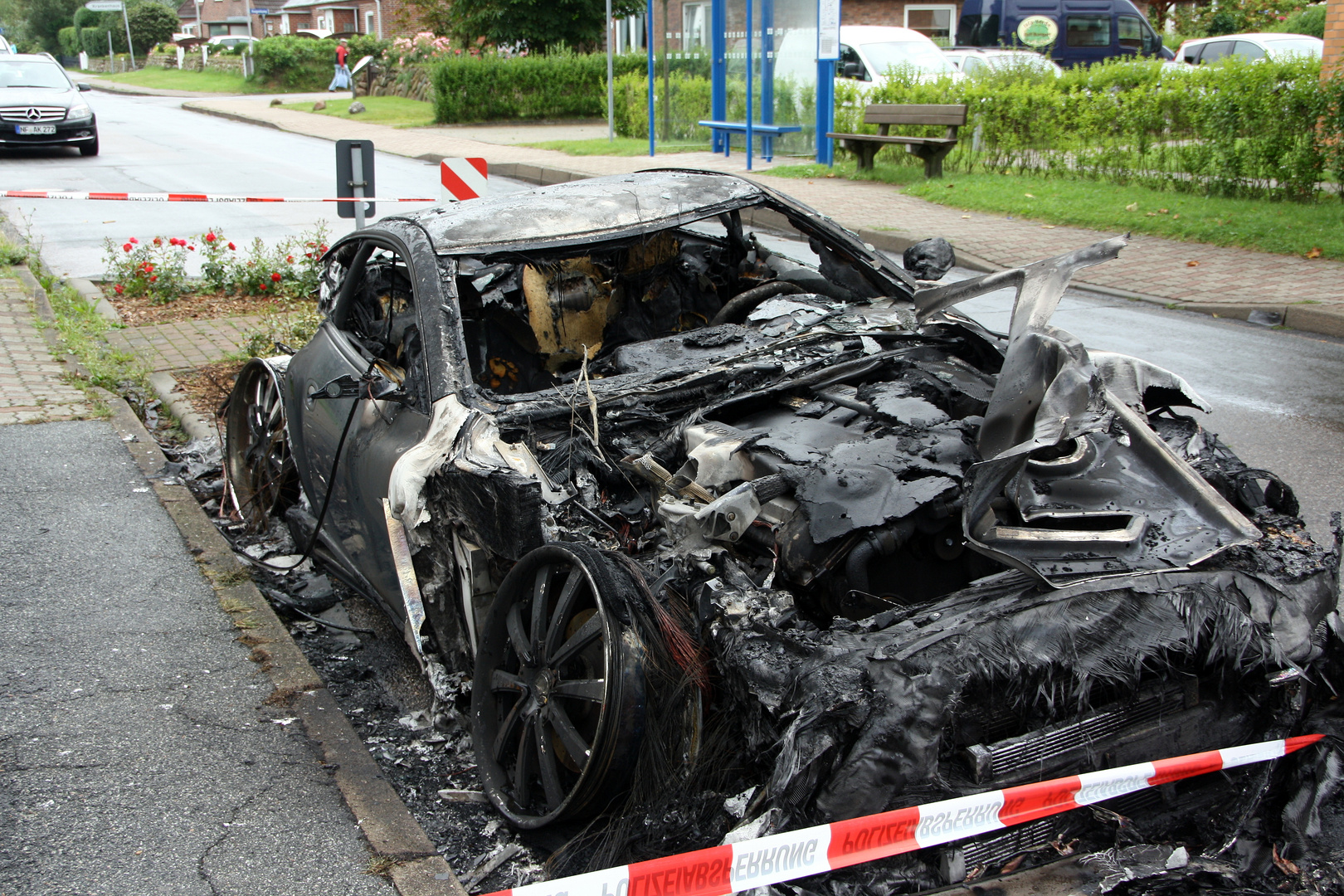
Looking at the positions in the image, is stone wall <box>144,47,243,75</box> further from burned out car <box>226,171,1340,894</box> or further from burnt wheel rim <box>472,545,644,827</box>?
burnt wheel rim <box>472,545,644,827</box>

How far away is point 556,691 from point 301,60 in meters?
46.9

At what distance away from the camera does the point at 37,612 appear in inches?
180

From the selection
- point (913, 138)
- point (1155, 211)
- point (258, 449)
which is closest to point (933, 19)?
point (913, 138)

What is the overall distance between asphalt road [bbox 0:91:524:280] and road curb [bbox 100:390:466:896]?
703cm

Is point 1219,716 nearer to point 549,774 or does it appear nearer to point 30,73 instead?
point 549,774

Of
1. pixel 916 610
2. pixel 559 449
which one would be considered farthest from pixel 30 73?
pixel 916 610

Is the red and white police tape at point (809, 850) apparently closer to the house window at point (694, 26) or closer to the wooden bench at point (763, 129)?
the wooden bench at point (763, 129)

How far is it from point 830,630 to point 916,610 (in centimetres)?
24

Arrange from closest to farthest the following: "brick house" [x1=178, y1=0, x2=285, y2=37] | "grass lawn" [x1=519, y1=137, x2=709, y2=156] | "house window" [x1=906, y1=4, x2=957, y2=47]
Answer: "grass lawn" [x1=519, y1=137, x2=709, y2=156]
"house window" [x1=906, y1=4, x2=957, y2=47]
"brick house" [x1=178, y1=0, x2=285, y2=37]

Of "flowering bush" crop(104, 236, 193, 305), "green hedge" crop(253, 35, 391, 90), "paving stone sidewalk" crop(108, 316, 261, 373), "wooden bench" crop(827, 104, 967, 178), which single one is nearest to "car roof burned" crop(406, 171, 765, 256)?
"paving stone sidewalk" crop(108, 316, 261, 373)

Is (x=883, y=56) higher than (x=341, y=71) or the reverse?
the reverse

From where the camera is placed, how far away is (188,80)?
4844cm

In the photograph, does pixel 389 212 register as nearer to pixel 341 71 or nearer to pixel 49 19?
pixel 341 71

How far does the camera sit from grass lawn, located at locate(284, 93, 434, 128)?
28.8 m
